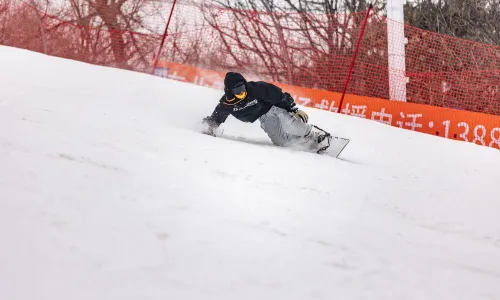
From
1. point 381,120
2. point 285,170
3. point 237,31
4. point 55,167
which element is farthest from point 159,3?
point 55,167

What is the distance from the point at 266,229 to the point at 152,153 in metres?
1.65

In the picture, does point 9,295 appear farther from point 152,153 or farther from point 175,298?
point 152,153

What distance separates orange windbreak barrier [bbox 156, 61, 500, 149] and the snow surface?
455 centimetres

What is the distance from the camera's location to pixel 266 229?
3010mm

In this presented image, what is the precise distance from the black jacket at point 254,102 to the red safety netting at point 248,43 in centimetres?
614

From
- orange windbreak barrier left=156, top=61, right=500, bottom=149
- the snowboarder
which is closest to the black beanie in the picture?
the snowboarder

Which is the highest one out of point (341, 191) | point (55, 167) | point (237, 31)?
point (237, 31)

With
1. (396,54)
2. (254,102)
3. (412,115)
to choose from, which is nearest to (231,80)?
(254,102)

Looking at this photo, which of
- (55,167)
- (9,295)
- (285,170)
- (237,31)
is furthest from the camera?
(237,31)

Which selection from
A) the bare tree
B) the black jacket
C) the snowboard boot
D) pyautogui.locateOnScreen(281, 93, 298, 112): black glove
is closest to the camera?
the black jacket

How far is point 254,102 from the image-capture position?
5965 mm

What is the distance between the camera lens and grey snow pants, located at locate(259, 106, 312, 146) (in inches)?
243

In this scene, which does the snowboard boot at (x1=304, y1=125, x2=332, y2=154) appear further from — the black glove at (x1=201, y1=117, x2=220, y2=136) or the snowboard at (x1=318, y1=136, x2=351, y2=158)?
the black glove at (x1=201, y1=117, x2=220, y2=136)

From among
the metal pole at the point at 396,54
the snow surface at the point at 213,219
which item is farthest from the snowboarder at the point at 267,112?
the metal pole at the point at 396,54
